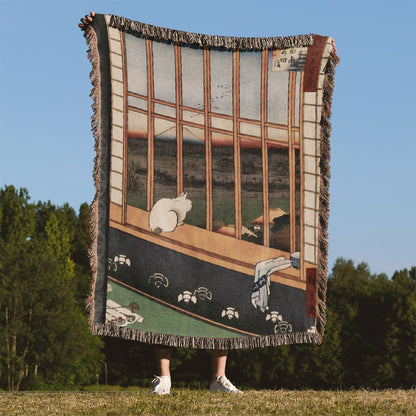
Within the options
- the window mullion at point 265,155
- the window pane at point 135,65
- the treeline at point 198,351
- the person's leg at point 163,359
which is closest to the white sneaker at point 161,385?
the person's leg at point 163,359

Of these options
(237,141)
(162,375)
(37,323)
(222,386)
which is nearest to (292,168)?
(237,141)

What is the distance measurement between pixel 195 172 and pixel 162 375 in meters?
2.99

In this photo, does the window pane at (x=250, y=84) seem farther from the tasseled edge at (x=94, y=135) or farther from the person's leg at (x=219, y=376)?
the person's leg at (x=219, y=376)

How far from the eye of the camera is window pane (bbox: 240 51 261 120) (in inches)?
444

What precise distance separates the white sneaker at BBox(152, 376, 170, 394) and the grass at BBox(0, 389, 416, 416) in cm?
30

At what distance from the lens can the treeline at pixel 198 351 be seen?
47906mm

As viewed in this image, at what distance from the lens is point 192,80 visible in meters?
11.1

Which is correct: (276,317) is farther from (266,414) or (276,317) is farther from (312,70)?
(312,70)

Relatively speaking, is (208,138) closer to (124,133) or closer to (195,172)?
(195,172)

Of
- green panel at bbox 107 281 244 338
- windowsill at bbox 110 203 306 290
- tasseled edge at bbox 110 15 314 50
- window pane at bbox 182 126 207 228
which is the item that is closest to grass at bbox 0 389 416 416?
green panel at bbox 107 281 244 338

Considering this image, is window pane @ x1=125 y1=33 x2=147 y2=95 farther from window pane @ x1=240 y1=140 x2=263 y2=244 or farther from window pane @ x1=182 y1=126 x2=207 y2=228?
window pane @ x1=240 y1=140 x2=263 y2=244

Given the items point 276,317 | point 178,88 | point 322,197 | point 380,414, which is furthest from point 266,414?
point 178,88

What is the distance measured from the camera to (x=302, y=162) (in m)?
11.3

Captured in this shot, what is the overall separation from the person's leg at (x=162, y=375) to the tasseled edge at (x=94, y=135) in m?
1.11
